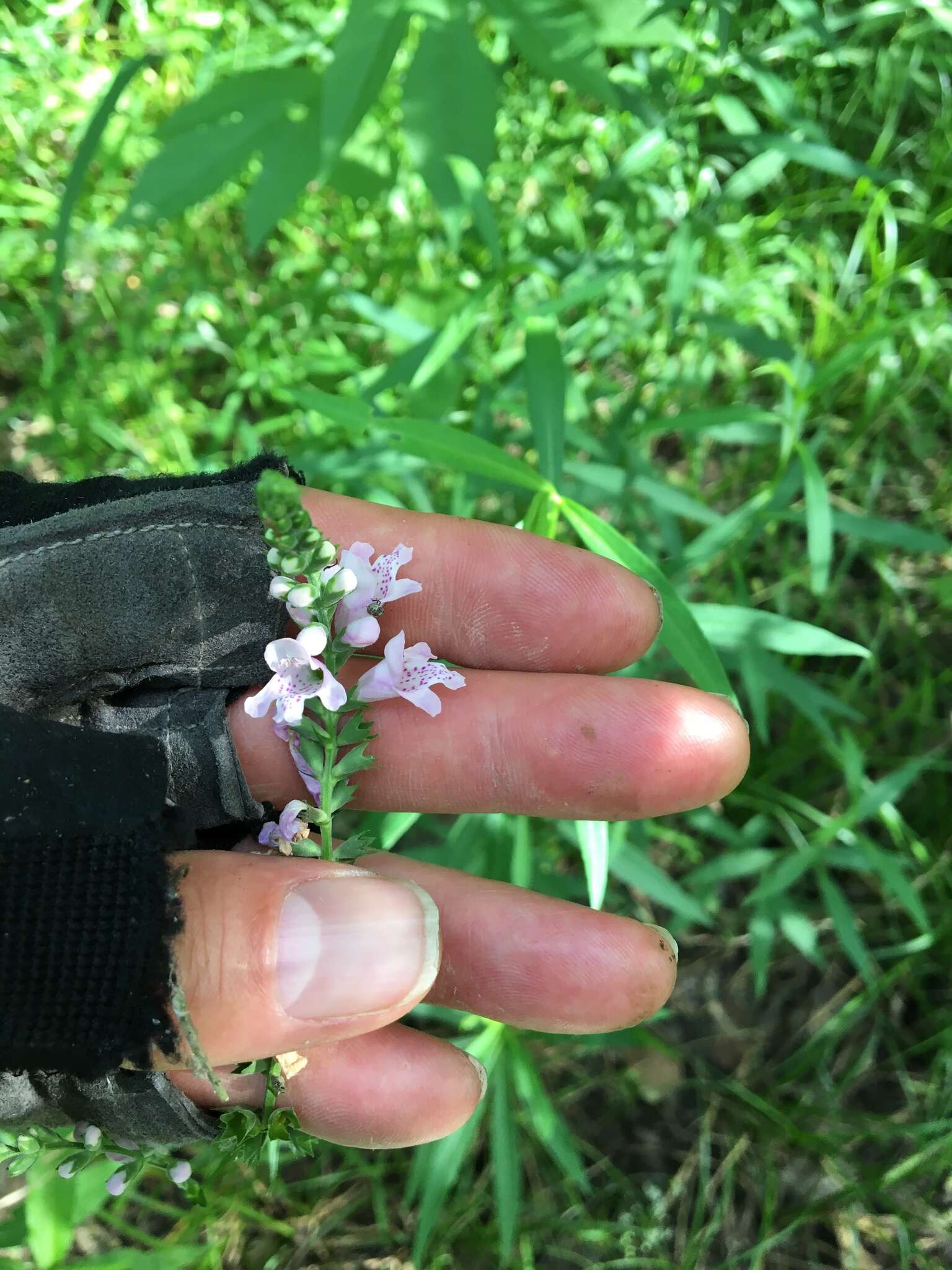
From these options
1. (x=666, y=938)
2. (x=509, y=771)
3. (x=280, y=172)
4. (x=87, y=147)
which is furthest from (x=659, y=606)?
(x=87, y=147)

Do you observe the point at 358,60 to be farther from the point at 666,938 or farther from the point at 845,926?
the point at 845,926

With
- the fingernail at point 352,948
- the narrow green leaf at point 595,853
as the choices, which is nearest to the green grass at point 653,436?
the narrow green leaf at point 595,853

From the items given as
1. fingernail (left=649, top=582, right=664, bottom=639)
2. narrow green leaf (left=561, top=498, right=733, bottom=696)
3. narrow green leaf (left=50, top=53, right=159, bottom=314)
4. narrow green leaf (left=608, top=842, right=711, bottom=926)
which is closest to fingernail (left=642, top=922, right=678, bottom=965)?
narrow green leaf (left=608, top=842, right=711, bottom=926)

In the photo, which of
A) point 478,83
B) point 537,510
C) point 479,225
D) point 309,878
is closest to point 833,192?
point 479,225

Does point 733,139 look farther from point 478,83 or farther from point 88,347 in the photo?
point 88,347

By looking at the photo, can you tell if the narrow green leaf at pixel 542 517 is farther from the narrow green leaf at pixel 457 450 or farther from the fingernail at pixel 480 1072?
the fingernail at pixel 480 1072

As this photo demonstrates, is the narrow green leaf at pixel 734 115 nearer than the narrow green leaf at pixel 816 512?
No

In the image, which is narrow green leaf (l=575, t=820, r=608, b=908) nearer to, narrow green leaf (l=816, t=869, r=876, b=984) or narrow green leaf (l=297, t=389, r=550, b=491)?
narrow green leaf (l=297, t=389, r=550, b=491)
